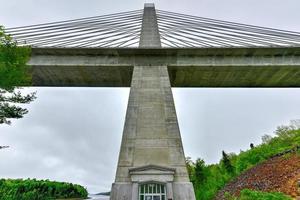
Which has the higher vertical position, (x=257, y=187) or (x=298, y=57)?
(x=298, y=57)

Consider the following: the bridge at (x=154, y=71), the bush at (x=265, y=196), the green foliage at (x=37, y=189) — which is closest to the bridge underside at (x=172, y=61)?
the bridge at (x=154, y=71)

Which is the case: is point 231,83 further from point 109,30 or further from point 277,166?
point 109,30

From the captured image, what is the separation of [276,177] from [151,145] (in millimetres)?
6022

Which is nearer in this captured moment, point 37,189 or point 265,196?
point 265,196

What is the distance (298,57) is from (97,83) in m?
14.1

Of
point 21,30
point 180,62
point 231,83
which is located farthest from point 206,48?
point 21,30

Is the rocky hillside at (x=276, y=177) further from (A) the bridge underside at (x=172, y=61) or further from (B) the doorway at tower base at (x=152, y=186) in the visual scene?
(A) the bridge underside at (x=172, y=61)

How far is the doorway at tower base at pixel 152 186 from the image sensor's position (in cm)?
1106

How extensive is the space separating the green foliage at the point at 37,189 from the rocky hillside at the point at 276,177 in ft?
45.6

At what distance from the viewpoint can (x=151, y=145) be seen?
12609mm

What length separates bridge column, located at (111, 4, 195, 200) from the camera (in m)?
11.2

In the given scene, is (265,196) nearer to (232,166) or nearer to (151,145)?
(151,145)

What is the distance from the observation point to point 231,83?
1903cm

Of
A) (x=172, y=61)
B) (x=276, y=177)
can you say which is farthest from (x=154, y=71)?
(x=276, y=177)
